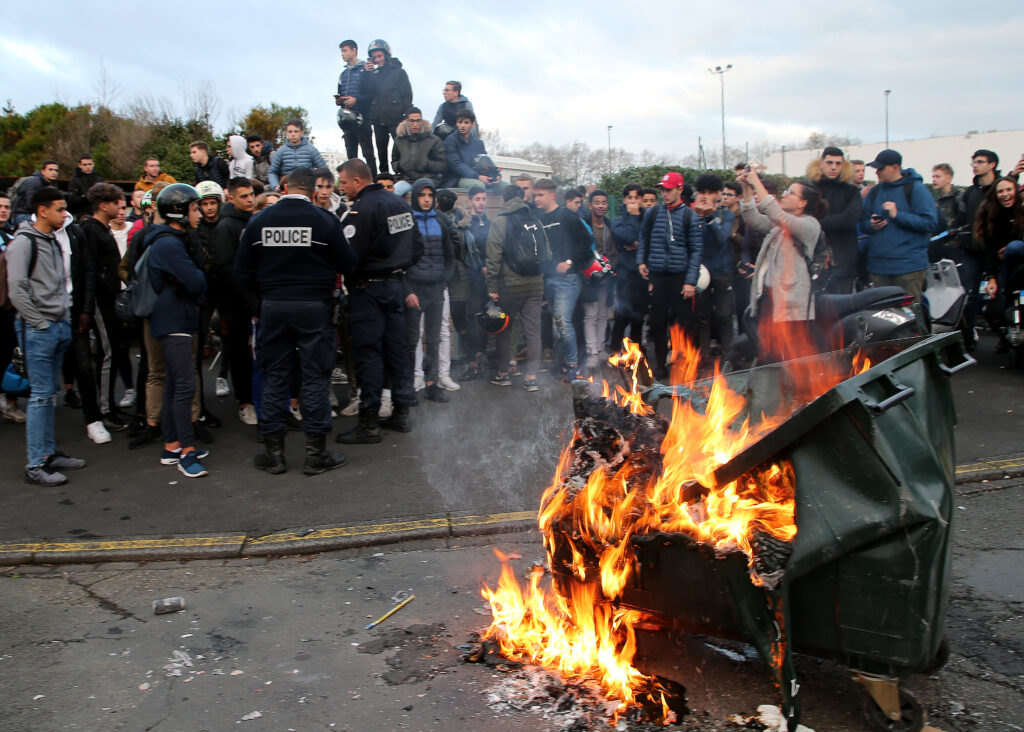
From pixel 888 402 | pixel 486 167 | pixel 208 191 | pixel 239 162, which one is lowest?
pixel 888 402

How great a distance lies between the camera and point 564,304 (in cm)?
880

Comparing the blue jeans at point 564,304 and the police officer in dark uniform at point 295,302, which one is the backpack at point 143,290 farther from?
the blue jeans at point 564,304

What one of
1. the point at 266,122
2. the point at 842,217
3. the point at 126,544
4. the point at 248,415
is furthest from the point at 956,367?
the point at 266,122

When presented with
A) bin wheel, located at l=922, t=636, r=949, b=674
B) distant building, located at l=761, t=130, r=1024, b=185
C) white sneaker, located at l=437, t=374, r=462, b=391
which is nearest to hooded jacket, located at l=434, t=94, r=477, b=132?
white sneaker, located at l=437, t=374, r=462, b=391

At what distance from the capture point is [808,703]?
3.15m

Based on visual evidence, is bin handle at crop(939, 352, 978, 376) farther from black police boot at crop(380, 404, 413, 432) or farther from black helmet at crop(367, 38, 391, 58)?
black helmet at crop(367, 38, 391, 58)

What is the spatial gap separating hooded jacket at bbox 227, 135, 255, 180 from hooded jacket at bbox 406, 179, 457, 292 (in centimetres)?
465

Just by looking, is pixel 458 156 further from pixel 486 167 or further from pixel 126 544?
pixel 126 544

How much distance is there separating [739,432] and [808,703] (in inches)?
46.3

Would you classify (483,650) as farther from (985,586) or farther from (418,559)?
(985,586)

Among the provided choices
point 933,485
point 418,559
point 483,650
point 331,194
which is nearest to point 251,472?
point 418,559

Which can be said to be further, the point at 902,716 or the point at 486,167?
the point at 486,167

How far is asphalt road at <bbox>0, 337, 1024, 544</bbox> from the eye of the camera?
17.3 feet

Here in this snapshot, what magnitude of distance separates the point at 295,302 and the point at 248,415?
1971 mm
